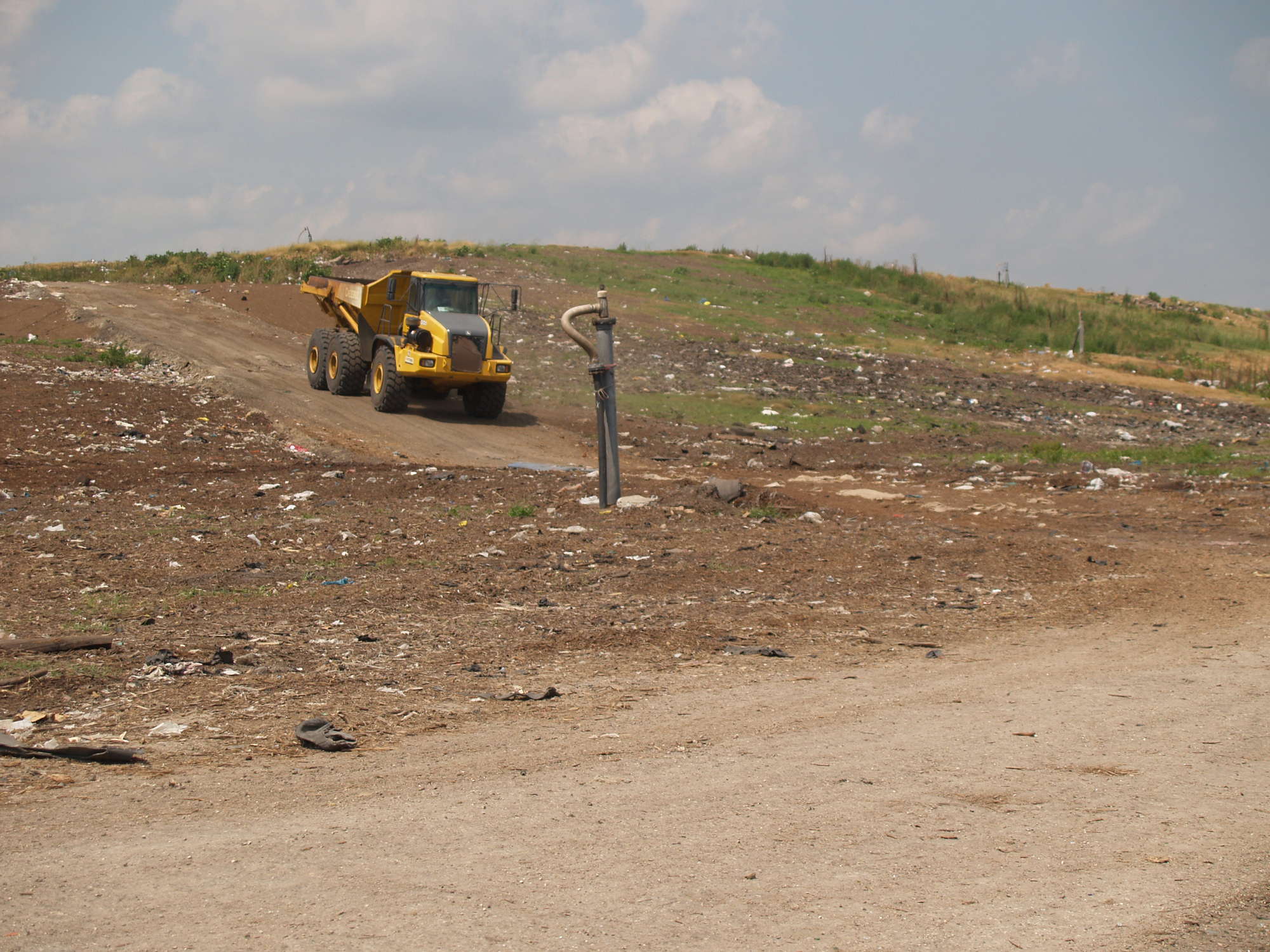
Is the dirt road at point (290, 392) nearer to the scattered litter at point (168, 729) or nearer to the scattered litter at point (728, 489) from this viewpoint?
the scattered litter at point (728, 489)

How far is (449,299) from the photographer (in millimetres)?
15867

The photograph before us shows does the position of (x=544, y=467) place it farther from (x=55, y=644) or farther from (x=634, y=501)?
(x=55, y=644)

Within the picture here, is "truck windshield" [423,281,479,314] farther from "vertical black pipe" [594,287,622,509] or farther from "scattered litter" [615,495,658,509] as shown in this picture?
"scattered litter" [615,495,658,509]

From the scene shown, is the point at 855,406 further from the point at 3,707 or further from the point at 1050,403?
the point at 3,707

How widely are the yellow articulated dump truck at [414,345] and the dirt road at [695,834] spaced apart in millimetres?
10805

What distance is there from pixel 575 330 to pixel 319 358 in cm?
851

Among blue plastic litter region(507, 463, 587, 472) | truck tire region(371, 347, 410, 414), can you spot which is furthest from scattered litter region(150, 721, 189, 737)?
truck tire region(371, 347, 410, 414)

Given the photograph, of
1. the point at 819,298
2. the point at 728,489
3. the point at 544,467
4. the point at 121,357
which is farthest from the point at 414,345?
the point at 819,298

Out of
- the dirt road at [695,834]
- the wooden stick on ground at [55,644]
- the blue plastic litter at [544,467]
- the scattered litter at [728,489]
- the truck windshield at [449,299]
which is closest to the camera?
the dirt road at [695,834]

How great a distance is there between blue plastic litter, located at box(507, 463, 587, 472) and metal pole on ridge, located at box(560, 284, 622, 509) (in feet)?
8.04

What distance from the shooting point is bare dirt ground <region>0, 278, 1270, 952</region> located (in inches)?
117

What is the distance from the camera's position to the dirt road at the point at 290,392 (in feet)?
46.4

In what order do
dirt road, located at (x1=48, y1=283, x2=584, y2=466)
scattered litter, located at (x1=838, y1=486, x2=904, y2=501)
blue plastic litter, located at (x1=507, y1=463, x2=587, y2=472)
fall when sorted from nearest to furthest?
scattered litter, located at (x1=838, y1=486, x2=904, y2=501)
blue plastic litter, located at (x1=507, y1=463, x2=587, y2=472)
dirt road, located at (x1=48, y1=283, x2=584, y2=466)

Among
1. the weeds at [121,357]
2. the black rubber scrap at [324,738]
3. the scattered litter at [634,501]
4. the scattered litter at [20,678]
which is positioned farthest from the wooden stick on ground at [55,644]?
the weeds at [121,357]
